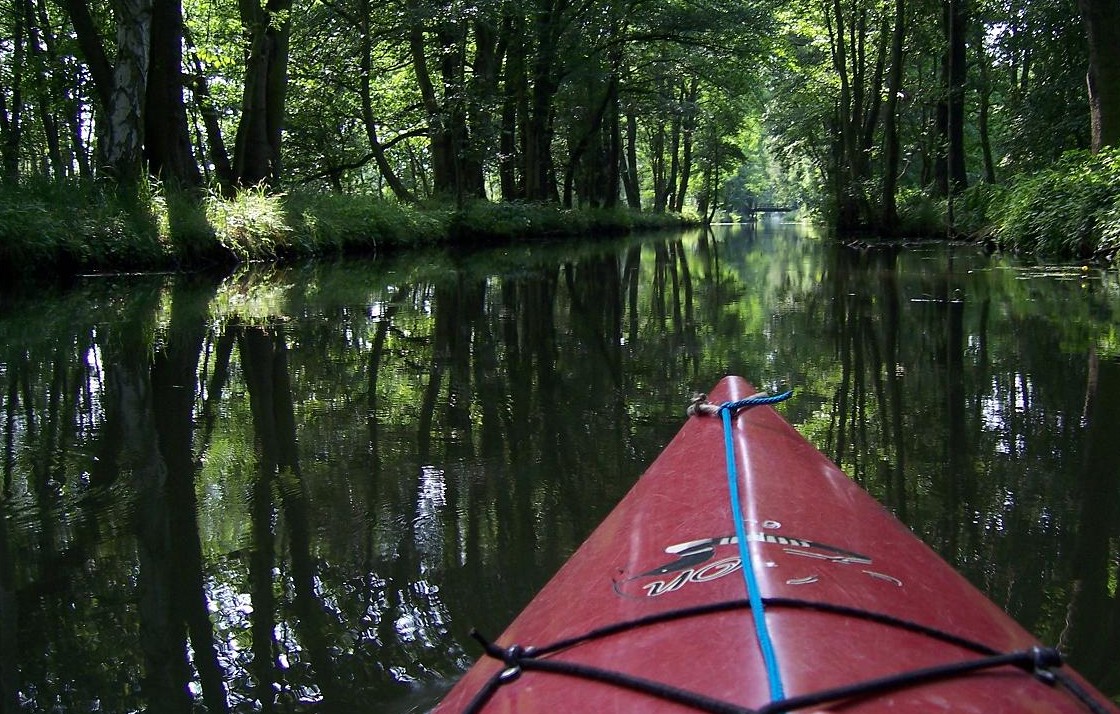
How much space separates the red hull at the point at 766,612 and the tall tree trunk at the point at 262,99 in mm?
14574

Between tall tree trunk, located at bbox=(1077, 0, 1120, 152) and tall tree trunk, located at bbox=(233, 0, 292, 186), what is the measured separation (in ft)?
38.2

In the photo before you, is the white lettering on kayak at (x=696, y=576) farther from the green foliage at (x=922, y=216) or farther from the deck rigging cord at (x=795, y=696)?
the green foliage at (x=922, y=216)

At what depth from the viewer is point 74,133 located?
20.9m

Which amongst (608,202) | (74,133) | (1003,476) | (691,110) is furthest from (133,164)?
(608,202)

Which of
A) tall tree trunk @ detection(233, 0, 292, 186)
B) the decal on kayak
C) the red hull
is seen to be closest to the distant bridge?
tall tree trunk @ detection(233, 0, 292, 186)

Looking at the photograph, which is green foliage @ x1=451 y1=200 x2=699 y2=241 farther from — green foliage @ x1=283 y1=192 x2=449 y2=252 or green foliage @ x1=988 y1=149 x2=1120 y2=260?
green foliage @ x1=988 y1=149 x2=1120 y2=260

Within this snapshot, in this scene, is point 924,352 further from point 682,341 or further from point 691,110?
point 691,110

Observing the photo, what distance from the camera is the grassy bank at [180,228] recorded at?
10938mm

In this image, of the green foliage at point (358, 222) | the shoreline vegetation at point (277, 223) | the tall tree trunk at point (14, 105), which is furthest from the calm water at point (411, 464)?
the tall tree trunk at point (14, 105)

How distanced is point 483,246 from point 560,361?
16.1 m

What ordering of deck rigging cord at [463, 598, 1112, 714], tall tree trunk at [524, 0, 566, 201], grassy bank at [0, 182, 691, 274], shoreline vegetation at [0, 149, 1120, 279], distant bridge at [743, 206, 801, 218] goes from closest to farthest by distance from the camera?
1. deck rigging cord at [463, 598, 1112, 714]
2. grassy bank at [0, 182, 691, 274]
3. shoreline vegetation at [0, 149, 1120, 279]
4. tall tree trunk at [524, 0, 566, 201]
5. distant bridge at [743, 206, 801, 218]

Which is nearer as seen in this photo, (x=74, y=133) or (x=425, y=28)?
(x=425, y=28)

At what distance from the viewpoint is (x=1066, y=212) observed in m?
12.5

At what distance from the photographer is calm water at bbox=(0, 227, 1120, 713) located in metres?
2.38
